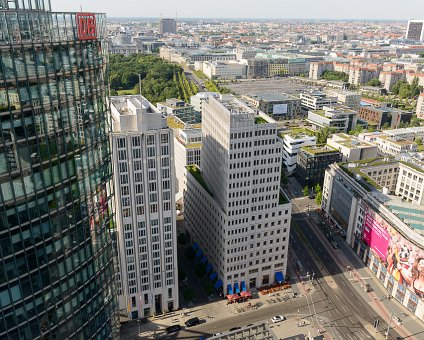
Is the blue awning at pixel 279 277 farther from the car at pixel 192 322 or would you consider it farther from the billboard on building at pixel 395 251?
the billboard on building at pixel 395 251

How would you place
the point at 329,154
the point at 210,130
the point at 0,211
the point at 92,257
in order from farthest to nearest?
the point at 329,154
the point at 210,130
the point at 92,257
the point at 0,211

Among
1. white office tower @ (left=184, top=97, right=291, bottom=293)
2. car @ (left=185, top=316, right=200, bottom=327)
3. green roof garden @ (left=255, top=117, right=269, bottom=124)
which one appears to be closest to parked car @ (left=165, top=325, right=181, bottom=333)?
car @ (left=185, top=316, right=200, bottom=327)

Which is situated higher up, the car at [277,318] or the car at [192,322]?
the car at [192,322]

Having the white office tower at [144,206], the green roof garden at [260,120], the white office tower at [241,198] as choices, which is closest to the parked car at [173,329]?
A: the white office tower at [144,206]

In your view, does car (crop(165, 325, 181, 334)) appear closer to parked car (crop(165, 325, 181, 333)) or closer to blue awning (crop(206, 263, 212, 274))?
parked car (crop(165, 325, 181, 333))

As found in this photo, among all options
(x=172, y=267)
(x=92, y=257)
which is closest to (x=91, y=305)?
(x=92, y=257)

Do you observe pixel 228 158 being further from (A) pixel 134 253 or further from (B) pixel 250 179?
(A) pixel 134 253
